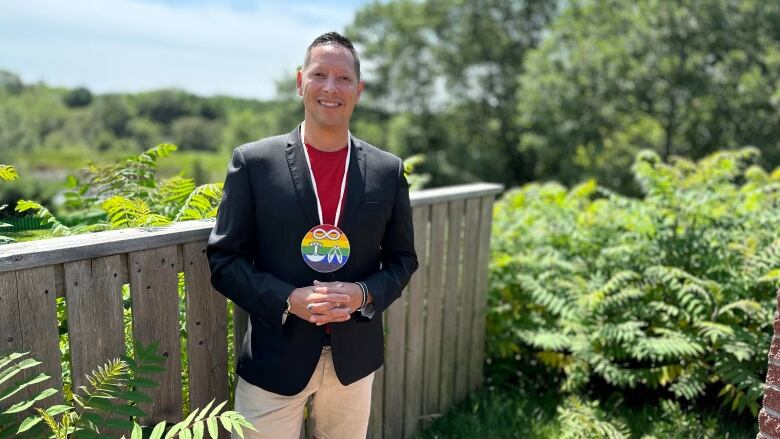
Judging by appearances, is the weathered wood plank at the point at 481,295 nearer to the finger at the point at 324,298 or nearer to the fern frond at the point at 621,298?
the fern frond at the point at 621,298

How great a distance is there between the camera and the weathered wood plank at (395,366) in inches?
145

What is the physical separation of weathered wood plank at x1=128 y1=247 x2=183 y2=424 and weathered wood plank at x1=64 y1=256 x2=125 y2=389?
0.07 m

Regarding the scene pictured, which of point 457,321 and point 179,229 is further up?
point 179,229

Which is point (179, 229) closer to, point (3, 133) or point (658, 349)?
point (658, 349)

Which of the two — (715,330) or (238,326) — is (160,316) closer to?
(238,326)

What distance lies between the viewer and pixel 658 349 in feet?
13.0

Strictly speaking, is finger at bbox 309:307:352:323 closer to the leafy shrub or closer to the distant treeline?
the leafy shrub

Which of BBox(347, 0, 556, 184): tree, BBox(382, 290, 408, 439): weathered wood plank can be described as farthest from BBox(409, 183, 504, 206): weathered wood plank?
BBox(347, 0, 556, 184): tree

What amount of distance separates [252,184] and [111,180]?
4.78 feet

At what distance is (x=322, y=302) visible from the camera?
2.14 metres

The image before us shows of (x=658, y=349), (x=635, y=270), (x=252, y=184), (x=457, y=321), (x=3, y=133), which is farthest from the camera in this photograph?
(x=3, y=133)

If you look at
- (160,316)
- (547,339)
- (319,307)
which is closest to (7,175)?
(160,316)

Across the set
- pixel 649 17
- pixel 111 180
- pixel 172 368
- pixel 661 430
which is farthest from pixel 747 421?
pixel 649 17

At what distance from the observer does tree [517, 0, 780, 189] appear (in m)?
19.6
